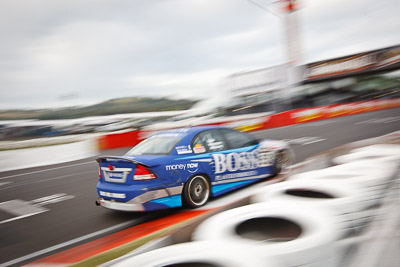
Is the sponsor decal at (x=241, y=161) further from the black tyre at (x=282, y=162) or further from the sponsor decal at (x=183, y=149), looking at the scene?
the sponsor decal at (x=183, y=149)

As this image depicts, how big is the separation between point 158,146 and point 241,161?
56.1 inches

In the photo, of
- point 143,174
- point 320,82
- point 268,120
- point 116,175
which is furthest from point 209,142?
point 320,82

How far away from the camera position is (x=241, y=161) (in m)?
5.76

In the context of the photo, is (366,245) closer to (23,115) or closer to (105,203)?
(105,203)

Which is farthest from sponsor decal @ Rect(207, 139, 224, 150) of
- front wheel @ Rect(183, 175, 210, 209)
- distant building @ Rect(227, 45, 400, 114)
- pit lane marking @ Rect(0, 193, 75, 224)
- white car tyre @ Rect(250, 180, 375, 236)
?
distant building @ Rect(227, 45, 400, 114)

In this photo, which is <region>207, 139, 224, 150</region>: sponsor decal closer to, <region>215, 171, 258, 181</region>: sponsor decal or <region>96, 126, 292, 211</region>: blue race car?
<region>96, 126, 292, 211</region>: blue race car

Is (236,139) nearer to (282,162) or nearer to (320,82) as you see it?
(282,162)

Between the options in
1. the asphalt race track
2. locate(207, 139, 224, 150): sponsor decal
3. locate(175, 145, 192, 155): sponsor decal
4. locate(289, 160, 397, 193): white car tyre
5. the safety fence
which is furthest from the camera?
the safety fence

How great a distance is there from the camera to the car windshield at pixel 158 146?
5.14 m

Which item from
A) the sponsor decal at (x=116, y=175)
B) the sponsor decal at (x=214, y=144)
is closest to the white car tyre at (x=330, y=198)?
the sponsor decal at (x=214, y=144)

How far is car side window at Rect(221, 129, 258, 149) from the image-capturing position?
5848 millimetres

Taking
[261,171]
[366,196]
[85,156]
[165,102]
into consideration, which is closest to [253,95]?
[165,102]

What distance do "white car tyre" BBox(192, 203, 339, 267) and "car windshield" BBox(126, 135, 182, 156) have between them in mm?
2265

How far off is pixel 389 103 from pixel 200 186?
34.3 meters
